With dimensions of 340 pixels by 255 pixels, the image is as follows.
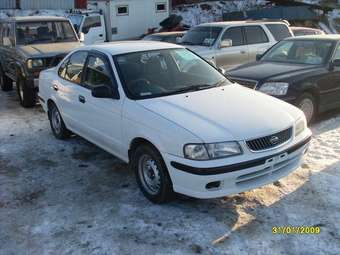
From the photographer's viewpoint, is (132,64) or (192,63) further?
(192,63)

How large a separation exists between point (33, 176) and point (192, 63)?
242cm

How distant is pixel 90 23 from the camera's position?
1881 cm

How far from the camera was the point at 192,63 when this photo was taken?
5637mm

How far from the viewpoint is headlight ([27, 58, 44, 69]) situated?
29.4ft

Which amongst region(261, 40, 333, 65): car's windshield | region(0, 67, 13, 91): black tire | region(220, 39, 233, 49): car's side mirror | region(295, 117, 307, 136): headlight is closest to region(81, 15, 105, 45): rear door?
region(0, 67, 13, 91): black tire

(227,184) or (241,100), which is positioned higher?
(241,100)

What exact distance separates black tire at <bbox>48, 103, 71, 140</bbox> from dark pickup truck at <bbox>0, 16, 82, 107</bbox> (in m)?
2.20

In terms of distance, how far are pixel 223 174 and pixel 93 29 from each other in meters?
16.0

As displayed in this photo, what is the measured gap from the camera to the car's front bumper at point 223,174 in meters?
3.99

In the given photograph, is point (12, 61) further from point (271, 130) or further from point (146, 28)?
point (146, 28)

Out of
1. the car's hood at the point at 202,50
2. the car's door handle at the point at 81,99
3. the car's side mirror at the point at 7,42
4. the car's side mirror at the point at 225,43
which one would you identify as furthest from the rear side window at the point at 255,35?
the car's door handle at the point at 81,99

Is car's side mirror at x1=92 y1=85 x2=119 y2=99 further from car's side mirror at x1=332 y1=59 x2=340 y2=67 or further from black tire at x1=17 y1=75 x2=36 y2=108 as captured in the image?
black tire at x1=17 y1=75 x2=36 y2=108

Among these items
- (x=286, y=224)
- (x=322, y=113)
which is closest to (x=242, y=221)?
(x=286, y=224)

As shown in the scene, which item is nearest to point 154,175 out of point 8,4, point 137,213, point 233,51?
point 137,213
